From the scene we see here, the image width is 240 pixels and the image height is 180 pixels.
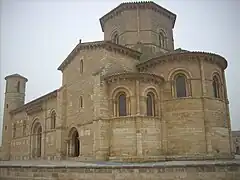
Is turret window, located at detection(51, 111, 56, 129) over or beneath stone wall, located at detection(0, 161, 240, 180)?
over

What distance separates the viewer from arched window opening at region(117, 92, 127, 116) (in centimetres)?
1766

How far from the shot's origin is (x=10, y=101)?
34.5 metres

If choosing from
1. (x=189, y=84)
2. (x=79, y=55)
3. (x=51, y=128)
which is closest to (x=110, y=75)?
(x=79, y=55)

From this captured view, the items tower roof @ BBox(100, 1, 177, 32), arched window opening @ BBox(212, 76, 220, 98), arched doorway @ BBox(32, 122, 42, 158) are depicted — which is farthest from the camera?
arched doorway @ BBox(32, 122, 42, 158)

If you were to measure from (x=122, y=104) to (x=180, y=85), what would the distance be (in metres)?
4.68

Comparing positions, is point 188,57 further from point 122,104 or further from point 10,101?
point 10,101

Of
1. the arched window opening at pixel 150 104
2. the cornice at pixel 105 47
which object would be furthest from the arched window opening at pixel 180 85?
the cornice at pixel 105 47

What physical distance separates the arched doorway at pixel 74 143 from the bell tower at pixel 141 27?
31.7 feet

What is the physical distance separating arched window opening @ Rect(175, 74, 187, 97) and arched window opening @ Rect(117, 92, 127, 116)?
407cm

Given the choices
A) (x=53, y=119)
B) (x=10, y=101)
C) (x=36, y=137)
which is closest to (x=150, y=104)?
(x=53, y=119)

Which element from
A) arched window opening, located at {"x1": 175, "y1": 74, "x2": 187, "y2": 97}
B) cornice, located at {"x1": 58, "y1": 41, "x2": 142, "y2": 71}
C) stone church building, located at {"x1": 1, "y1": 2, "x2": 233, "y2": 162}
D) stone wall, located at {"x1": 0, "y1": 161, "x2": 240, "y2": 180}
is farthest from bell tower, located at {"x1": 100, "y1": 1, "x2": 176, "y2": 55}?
stone wall, located at {"x1": 0, "y1": 161, "x2": 240, "y2": 180}

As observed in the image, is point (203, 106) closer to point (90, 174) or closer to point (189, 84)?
point (189, 84)

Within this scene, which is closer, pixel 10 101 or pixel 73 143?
pixel 73 143

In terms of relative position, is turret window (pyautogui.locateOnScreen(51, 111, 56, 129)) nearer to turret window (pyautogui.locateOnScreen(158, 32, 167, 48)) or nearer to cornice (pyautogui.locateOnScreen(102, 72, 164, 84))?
cornice (pyautogui.locateOnScreen(102, 72, 164, 84))
